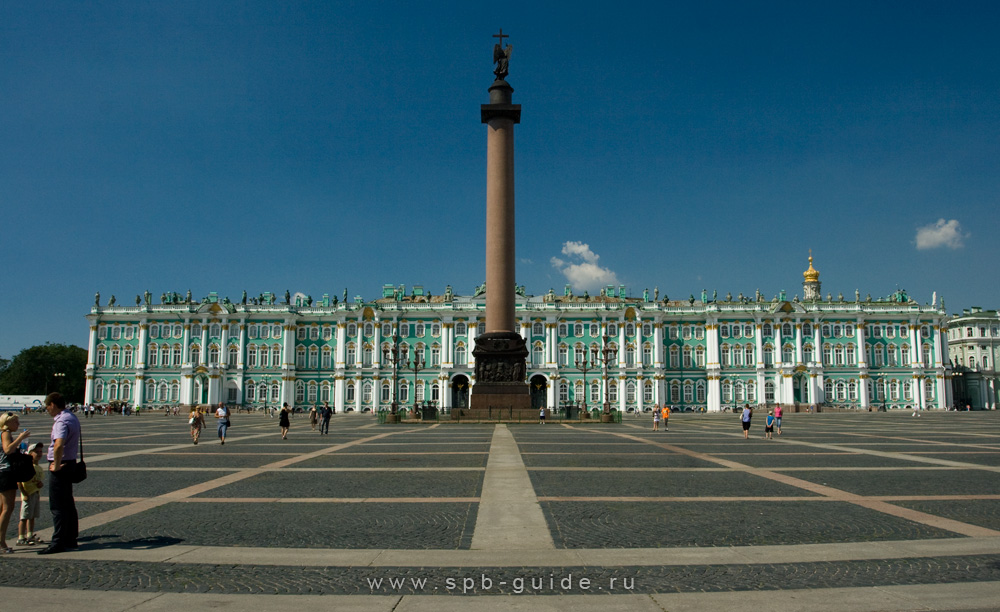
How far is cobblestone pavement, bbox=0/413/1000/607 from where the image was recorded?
23.0 feet

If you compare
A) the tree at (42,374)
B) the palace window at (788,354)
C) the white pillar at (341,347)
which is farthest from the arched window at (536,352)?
the tree at (42,374)

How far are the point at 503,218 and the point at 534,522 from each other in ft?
109

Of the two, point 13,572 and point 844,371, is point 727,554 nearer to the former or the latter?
point 13,572

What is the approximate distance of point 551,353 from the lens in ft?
266

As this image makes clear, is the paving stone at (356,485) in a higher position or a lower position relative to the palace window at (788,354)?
lower

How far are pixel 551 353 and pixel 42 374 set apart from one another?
73.5 m

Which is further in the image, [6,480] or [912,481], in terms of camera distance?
[912,481]

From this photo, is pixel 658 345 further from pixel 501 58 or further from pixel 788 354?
pixel 501 58

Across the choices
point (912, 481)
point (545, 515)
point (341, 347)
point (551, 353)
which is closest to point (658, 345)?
point (551, 353)

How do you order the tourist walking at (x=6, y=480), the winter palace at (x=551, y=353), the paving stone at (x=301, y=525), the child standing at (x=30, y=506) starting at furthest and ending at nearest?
the winter palace at (x=551, y=353) → the paving stone at (x=301, y=525) → the child standing at (x=30, y=506) → the tourist walking at (x=6, y=480)

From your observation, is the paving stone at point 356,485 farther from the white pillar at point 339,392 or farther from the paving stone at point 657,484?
the white pillar at point 339,392

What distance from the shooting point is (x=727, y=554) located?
7.88 m

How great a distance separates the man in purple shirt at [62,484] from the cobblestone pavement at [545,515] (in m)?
0.28

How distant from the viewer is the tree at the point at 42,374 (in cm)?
9869
